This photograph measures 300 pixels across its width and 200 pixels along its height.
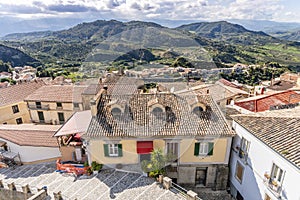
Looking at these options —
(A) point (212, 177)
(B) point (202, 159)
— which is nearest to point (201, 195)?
(A) point (212, 177)

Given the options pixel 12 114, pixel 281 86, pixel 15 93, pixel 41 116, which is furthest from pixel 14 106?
pixel 281 86

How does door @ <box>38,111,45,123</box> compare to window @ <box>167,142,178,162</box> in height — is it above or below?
below

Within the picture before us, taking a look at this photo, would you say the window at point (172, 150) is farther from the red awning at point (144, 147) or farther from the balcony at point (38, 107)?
the balcony at point (38, 107)

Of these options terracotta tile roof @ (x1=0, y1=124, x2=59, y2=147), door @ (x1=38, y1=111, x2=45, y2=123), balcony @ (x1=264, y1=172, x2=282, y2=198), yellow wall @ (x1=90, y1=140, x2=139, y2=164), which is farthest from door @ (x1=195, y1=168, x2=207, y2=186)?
door @ (x1=38, y1=111, x2=45, y2=123)

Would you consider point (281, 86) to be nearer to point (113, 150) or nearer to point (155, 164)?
point (155, 164)

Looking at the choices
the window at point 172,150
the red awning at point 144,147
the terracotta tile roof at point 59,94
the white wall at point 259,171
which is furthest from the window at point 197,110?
the terracotta tile roof at point 59,94

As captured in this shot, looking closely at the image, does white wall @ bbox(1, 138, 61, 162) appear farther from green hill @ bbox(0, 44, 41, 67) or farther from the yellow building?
green hill @ bbox(0, 44, 41, 67)

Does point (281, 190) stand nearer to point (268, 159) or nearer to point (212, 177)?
point (268, 159)
